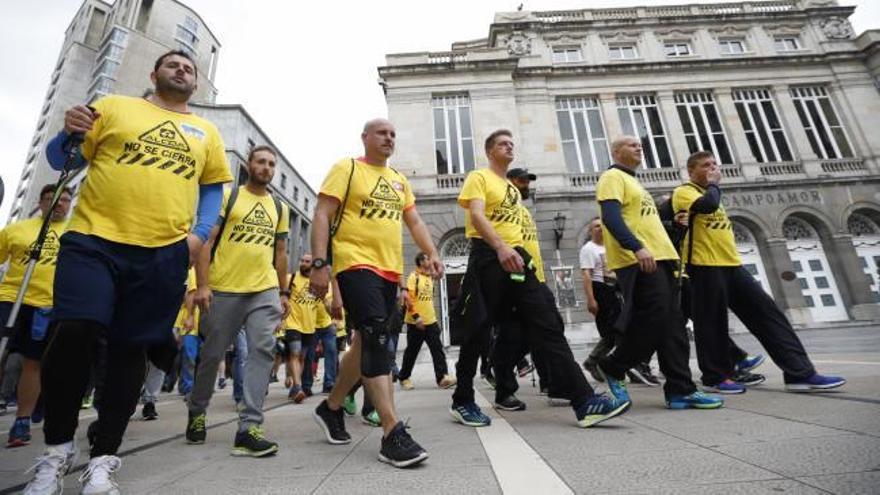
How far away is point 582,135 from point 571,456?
57.9 feet

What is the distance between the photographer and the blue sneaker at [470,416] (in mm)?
2824

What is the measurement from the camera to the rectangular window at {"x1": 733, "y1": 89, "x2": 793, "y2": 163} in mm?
17391

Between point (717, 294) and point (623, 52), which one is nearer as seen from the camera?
point (717, 294)

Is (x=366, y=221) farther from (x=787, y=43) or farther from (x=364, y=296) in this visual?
(x=787, y=43)

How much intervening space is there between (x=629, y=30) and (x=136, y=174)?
2295 cm

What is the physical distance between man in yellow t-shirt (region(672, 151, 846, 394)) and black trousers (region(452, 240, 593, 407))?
1506 millimetres

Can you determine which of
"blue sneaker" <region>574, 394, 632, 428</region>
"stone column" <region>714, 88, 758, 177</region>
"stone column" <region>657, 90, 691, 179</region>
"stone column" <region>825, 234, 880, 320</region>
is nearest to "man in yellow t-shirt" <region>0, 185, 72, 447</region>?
"blue sneaker" <region>574, 394, 632, 428</region>

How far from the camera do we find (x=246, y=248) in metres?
3.20

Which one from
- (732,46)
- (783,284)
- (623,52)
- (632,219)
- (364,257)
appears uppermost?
(732,46)

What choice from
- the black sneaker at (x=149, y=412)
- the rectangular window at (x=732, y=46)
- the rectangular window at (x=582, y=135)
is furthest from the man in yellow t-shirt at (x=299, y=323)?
the rectangular window at (x=732, y=46)

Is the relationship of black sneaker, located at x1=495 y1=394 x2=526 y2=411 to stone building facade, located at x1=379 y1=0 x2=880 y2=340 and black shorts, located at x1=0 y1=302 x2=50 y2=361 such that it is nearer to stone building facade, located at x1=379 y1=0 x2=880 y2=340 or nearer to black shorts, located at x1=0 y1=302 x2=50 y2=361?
black shorts, located at x1=0 y1=302 x2=50 y2=361

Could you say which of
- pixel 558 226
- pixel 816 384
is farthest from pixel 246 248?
pixel 558 226

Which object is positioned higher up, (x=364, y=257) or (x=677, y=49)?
(x=677, y=49)

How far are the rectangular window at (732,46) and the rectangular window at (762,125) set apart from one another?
2716 millimetres
